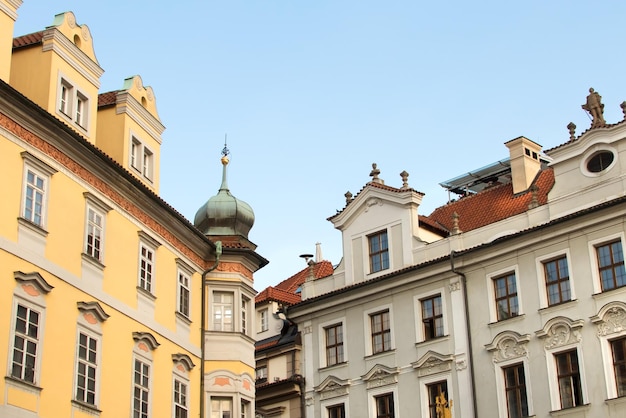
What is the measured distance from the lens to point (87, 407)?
22906 millimetres

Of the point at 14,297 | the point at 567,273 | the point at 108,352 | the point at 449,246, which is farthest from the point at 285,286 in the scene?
the point at 14,297

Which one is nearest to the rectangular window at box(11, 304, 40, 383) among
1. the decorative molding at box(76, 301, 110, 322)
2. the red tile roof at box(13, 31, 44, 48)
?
the decorative molding at box(76, 301, 110, 322)

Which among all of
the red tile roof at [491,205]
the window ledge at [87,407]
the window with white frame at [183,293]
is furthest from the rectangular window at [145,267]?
the red tile roof at [491,205]

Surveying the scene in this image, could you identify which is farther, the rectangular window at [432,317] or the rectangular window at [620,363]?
the rectangular window at [432,317]

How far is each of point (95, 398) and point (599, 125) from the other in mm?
19506

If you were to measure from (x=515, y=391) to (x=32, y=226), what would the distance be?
59.6ft

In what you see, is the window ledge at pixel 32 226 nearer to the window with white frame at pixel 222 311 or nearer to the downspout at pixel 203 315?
the downspout at pixel 203 315

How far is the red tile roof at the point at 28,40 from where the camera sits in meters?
24.9

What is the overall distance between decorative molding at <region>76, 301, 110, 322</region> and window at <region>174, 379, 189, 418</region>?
4.21 metres

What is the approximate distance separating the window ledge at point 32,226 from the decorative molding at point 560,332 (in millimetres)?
17513

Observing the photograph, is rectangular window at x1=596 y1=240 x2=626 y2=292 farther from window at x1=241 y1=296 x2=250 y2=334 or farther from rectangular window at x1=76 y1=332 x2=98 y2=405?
rectangular window at x1=76 y1=332 x2=98 y2=405

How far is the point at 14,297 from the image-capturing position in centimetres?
2109

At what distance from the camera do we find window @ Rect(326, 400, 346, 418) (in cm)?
3800

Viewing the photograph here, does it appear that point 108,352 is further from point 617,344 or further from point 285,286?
point 285,286
